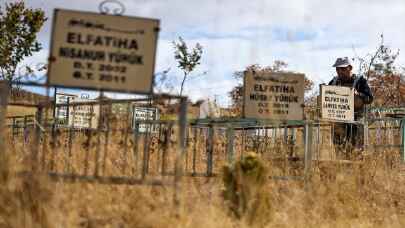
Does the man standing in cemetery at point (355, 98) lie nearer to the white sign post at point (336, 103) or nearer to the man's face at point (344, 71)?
the man's face at point (344, 71)

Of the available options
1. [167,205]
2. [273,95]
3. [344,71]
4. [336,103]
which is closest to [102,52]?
[167,205]

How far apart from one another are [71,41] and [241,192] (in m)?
2.01

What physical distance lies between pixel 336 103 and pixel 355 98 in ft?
5.22

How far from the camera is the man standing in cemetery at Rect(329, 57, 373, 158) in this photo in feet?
35.4

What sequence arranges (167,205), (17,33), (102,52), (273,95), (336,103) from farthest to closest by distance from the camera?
1. (17,33)
2. (336,103)
3. (273,95)
4. (167,205)
5. (102,52)

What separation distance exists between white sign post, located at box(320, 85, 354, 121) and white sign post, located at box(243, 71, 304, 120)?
2005 mm

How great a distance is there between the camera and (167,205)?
554cm

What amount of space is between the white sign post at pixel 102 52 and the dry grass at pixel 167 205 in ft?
2.93

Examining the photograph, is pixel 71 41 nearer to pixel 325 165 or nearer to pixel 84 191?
pixel 84 191

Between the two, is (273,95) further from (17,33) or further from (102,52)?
(17,33)

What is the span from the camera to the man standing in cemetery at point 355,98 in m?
10.8

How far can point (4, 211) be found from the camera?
17.7 ft

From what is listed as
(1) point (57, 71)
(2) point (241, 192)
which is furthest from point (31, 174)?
(2) point (241, 192)

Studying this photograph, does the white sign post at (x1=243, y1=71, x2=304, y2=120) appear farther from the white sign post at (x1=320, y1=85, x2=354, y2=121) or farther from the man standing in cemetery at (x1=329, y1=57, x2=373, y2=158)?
the man standing in cemetery at (x1=329, y1=57, x2=373, y2=158)
